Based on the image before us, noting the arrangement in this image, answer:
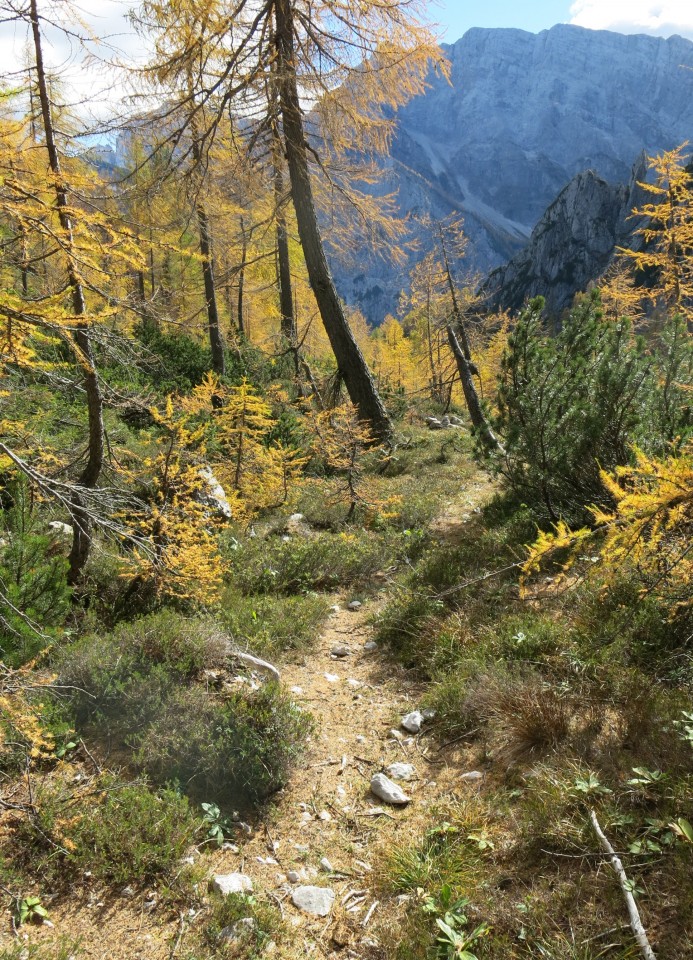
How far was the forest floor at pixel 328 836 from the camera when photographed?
219cm

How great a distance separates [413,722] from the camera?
3.62 meters

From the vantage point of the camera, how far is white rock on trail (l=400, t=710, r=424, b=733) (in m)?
3.59

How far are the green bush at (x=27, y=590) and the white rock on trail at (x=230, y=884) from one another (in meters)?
1.83

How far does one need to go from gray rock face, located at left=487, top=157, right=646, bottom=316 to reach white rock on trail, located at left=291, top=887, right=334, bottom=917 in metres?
113

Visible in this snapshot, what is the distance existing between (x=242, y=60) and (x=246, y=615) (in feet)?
25.8

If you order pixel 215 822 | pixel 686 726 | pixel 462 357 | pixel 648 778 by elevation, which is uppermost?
pixel 462 357

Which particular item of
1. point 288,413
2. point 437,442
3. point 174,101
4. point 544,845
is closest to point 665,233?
point 437,442

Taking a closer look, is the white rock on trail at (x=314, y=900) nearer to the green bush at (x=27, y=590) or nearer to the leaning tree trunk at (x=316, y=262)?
the green bush at (x=27, y=590)

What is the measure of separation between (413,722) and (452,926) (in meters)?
1.54

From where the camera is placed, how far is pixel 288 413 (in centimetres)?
1072

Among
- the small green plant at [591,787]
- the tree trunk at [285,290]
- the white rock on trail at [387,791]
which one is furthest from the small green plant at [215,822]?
the tree trunk at [285,290]

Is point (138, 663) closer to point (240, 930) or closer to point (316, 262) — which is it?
point (240, 930)

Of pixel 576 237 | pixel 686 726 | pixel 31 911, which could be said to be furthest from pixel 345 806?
pixel 576 237

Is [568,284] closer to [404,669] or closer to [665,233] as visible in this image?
[665,233]
